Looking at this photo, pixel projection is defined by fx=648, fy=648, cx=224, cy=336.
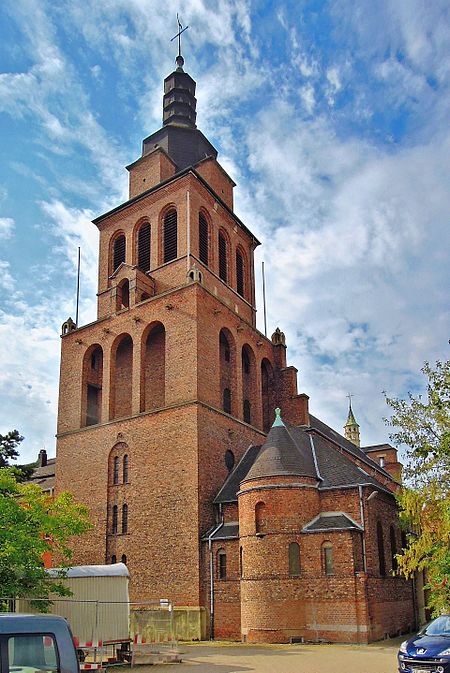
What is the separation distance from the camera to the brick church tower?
98.2ft

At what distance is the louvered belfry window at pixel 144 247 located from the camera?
38656mm

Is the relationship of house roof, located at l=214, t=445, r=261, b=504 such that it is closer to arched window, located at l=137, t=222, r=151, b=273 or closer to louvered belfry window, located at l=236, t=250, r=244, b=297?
louvered belfry window, located at l=236, t=250, r=244, b=297

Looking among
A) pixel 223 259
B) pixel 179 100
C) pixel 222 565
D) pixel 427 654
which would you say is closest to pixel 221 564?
pixel 222 565

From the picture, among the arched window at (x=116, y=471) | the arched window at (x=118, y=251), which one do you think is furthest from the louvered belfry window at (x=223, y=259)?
the arched window at (x=116, y=471)

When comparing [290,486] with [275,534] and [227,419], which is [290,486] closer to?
[275,534]

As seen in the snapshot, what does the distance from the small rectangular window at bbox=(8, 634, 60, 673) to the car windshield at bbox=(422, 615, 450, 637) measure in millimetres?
9805

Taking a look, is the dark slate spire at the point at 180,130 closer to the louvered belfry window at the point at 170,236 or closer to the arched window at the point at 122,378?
the louvered belfry window at the point at 170,236

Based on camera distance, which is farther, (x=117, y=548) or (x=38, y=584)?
(x=117, y=548)

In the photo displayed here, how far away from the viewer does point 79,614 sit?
19891 millimetres

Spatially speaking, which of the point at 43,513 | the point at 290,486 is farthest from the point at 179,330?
the point at 43,513

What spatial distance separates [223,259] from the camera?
40.7 m

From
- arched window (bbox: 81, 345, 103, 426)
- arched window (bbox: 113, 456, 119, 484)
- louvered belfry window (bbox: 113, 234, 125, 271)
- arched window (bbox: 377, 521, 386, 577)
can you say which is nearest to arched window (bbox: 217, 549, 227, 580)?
arched window (bbox: 377, 521, 386, 577)

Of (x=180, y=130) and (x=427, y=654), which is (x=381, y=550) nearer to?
(x=427, y=654)

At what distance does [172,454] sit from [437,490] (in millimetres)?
12324
